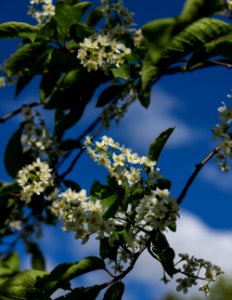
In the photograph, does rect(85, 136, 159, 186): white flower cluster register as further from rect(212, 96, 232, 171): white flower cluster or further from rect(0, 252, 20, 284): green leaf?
rect(0, 252, 20, 284): green leaf

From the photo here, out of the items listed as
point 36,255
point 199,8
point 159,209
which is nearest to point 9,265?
point 36,255

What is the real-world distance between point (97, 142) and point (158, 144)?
13.8 inches

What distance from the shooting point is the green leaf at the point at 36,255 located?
2.87 meters

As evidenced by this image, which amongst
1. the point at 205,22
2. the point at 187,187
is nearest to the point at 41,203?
the point at 187,187

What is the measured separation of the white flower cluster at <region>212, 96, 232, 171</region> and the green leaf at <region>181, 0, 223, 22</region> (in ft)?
1.91

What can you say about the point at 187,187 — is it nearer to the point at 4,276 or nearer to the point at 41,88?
the point at 41,88

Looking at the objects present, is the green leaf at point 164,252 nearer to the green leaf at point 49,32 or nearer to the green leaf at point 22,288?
the green leaf at point 22,288

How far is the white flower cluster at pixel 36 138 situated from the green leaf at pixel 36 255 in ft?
2.41

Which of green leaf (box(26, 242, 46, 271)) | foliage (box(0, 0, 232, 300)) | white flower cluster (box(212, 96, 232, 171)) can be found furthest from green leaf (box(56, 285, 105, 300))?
green leaf (box(26, 242, 46, 271))

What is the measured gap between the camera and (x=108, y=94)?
221 cm

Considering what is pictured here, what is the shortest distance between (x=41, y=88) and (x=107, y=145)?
1.84 feet

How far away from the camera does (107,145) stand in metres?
1.81

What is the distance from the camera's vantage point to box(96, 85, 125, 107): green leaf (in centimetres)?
220

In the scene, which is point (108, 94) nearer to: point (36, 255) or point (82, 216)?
point (82, 216)
